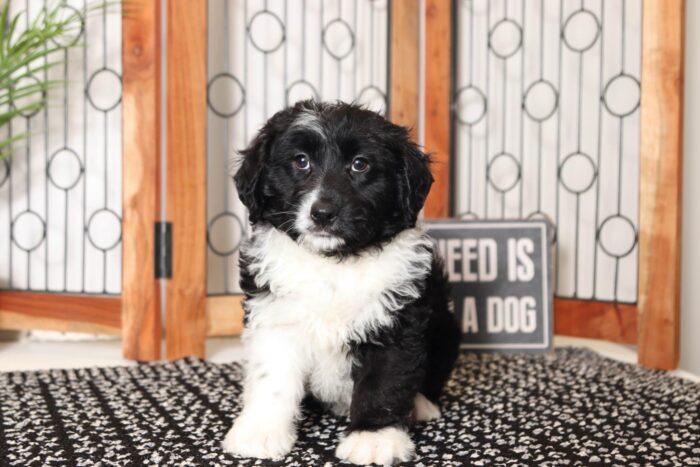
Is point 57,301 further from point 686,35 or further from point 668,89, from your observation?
point 686,35

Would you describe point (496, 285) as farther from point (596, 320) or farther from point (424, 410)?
point (424, 410)

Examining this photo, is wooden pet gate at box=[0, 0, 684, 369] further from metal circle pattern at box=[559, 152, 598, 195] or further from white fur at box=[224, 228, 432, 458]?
white fur at box=[224, 228, 432, 458]

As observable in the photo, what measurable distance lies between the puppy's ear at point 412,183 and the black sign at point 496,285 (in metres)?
1.10

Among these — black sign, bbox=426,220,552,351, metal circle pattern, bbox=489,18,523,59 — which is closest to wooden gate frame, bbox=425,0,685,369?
black sign, bbox=426,220,552,351

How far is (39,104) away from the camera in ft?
9.70

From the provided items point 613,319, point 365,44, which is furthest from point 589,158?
point 365,44

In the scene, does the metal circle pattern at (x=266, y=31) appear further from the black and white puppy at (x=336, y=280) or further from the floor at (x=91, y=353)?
the black and white puppy at (x=336, y=280)

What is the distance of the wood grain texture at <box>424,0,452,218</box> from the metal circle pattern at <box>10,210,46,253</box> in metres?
1.61

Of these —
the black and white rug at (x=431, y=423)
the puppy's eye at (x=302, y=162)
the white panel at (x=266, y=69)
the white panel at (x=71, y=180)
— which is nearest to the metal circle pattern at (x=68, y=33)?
the white panel at (x=71, y=180)

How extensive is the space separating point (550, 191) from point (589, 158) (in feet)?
0.69

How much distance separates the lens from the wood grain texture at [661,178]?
2.84 meters

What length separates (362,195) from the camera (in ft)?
5.82

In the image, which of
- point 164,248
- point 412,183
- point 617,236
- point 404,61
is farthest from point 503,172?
point 412,183

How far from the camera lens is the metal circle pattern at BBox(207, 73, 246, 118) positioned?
3.18 m
